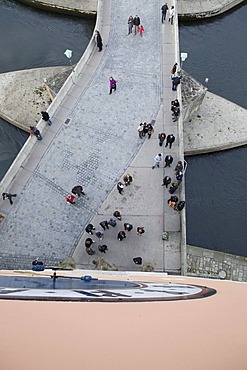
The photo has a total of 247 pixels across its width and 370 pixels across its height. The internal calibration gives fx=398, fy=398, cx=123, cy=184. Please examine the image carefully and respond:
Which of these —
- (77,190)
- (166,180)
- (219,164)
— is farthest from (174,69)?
(77,190)

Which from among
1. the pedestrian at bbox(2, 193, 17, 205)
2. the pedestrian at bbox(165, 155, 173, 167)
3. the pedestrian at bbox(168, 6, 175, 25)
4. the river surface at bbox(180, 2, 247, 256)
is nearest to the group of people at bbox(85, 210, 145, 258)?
the pedestrian at bbox(165, 155, 173, 167)

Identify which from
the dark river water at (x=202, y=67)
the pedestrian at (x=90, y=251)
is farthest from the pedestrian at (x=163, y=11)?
the pedestrian at (x=90, y=251)

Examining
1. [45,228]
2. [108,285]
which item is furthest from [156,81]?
[108,285]

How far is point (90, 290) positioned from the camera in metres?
11.4

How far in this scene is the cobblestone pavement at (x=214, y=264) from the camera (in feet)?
72.4

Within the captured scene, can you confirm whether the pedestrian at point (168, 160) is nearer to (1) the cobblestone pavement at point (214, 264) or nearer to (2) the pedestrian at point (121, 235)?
(2) the pedestrian at point (121, 235)

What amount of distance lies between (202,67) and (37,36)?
1342 cm

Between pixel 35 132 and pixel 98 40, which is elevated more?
pixel 98 40

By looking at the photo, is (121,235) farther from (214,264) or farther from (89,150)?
(214,264)

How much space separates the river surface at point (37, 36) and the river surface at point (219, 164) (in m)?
8.49

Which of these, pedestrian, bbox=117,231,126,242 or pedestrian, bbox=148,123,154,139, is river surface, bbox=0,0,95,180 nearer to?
pedestrian, bbox=148,123,154,139

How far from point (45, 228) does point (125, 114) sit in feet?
26.2

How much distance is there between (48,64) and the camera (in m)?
30.7

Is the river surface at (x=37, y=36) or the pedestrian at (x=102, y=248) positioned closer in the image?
the pedestrian at (x=102, y=248)
